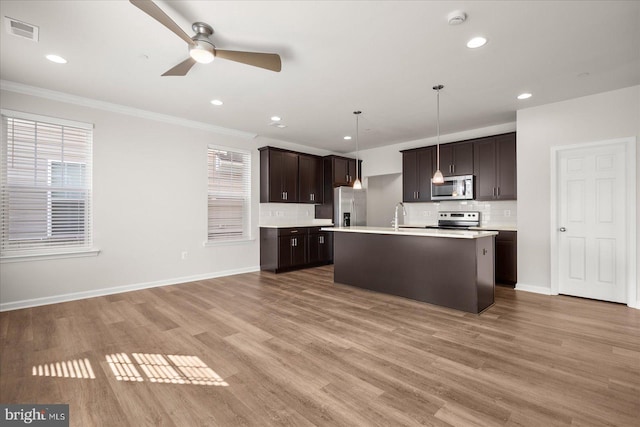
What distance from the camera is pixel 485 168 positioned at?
5.38 meters

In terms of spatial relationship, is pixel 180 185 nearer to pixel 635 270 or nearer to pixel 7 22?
pixel 7 22

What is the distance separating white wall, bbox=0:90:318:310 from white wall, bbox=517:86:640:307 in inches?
202

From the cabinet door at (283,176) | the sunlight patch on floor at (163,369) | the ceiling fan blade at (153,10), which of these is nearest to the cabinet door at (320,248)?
the cabinet door at (283,176)

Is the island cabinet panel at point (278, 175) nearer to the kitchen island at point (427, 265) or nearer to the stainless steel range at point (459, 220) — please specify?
the kitchen island at point (427, 265)

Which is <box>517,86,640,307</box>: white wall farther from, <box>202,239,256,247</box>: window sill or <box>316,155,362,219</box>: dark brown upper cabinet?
<box>202,239,256,247</box>: window sill

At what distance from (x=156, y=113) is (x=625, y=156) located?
6.75 metres

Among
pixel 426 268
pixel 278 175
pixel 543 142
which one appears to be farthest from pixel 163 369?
pixel 543 142

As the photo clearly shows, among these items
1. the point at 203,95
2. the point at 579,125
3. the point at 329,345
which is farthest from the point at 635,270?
the point at 203,95

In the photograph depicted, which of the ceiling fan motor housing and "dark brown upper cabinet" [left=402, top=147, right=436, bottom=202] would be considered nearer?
the ceiling fan motor housing

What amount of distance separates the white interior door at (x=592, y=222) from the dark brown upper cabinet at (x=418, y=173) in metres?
2.17

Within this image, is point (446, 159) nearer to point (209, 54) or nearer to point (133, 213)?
point (209, 54)

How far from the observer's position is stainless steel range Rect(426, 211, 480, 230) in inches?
223

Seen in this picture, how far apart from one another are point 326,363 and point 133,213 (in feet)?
13.0

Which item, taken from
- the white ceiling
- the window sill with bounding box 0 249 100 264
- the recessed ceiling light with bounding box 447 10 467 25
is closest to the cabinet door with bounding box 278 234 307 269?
Result: the white ceiling
